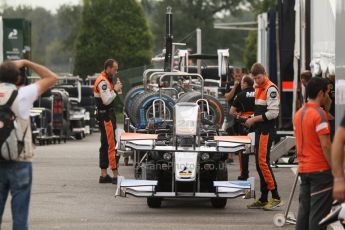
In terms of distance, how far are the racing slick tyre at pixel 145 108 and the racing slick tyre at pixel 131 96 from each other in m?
0.81

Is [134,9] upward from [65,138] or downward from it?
upward

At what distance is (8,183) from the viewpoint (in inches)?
447

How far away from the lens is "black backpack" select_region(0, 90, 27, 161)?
36.7ft

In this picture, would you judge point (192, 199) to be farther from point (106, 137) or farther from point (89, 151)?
point (89, 151)

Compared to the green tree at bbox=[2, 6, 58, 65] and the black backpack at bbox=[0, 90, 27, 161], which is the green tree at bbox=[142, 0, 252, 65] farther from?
the black backpack at bbox=[0, 90, 27, 161]

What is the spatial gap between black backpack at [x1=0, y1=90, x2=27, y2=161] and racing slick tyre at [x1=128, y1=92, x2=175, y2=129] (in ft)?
28.7

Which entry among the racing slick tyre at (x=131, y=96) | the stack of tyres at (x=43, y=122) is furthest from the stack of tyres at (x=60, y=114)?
the racing slick tyre at (x=131, y=96)

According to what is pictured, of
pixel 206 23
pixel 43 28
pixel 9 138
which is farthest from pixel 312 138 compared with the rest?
pixel 43 28

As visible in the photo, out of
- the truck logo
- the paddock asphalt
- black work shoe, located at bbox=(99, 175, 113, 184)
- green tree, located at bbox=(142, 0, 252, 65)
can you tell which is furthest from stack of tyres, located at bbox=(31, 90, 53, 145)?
green tree, located at bbox=(142, 0, 252, 65)

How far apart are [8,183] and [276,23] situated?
18176mm

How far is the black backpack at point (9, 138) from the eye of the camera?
36.7 ft

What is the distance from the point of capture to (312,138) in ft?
37.9

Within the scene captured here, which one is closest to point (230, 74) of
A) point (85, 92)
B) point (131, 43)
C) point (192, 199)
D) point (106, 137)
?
point (106, 137)

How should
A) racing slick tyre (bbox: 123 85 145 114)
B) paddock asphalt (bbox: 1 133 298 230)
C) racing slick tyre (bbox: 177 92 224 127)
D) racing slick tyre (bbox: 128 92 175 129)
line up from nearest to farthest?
1. paddock asphalt (bbox: 1 133 298 230)
2. racing slick tyre (bbox: 177 92 224 127)
3. racing slick tyre (bbox: 128 92 175 129)
4. racing slick tyre (bbox: 123 85 145 114)
